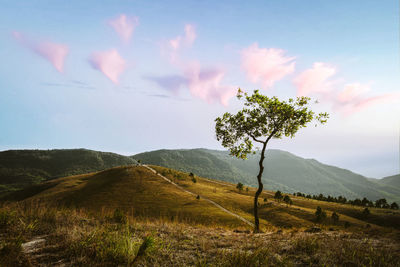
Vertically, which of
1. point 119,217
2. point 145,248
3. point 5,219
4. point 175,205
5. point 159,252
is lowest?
point 175,205

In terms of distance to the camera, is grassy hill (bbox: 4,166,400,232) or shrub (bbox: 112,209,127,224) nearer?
shrub (bbox: 112,209,127,224)

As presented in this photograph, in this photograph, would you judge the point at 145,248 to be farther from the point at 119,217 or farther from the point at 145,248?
the point at 119,217

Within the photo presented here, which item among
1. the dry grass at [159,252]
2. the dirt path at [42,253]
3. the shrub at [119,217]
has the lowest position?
the shrub at [119,217]

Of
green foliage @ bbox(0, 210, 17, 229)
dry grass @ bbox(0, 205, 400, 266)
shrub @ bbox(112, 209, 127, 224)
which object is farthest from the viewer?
shrub @ bbox(112, 209, 127, 224)

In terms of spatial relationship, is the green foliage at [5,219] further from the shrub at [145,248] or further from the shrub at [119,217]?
the shrub at [145,248]

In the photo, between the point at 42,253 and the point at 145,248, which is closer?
the point at 145,248

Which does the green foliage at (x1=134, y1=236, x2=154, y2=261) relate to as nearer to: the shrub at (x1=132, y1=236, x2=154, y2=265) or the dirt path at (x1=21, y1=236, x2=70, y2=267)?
the shrub at (x1=132, y1=236, x2=154, y2=265)

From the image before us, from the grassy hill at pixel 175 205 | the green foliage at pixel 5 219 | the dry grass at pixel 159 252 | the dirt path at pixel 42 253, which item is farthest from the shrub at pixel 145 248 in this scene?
the grassy hill at pixel 175 205

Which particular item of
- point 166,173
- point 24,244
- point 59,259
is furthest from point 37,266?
point 166,173

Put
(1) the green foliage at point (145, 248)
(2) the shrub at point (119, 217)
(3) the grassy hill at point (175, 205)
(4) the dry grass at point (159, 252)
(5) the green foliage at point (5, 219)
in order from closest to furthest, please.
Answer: (4) the dry grass at point (159, 252)
(1) the green foliage at point (145, 248)
(5) the green foliage at point (5, 219)
(2) the shrub at point (119, 217)
(3) the grassy hill at point (175, 205)

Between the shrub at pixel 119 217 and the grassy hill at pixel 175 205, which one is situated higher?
the shrub at pixel 119 217

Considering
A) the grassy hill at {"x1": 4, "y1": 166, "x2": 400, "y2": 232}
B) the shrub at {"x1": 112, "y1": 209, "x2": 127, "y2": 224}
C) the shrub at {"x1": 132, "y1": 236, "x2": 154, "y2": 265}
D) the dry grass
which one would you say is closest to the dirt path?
the dry grass

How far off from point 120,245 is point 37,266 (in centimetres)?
212

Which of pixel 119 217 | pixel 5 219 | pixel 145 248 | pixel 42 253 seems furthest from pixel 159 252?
pixel 5 219
